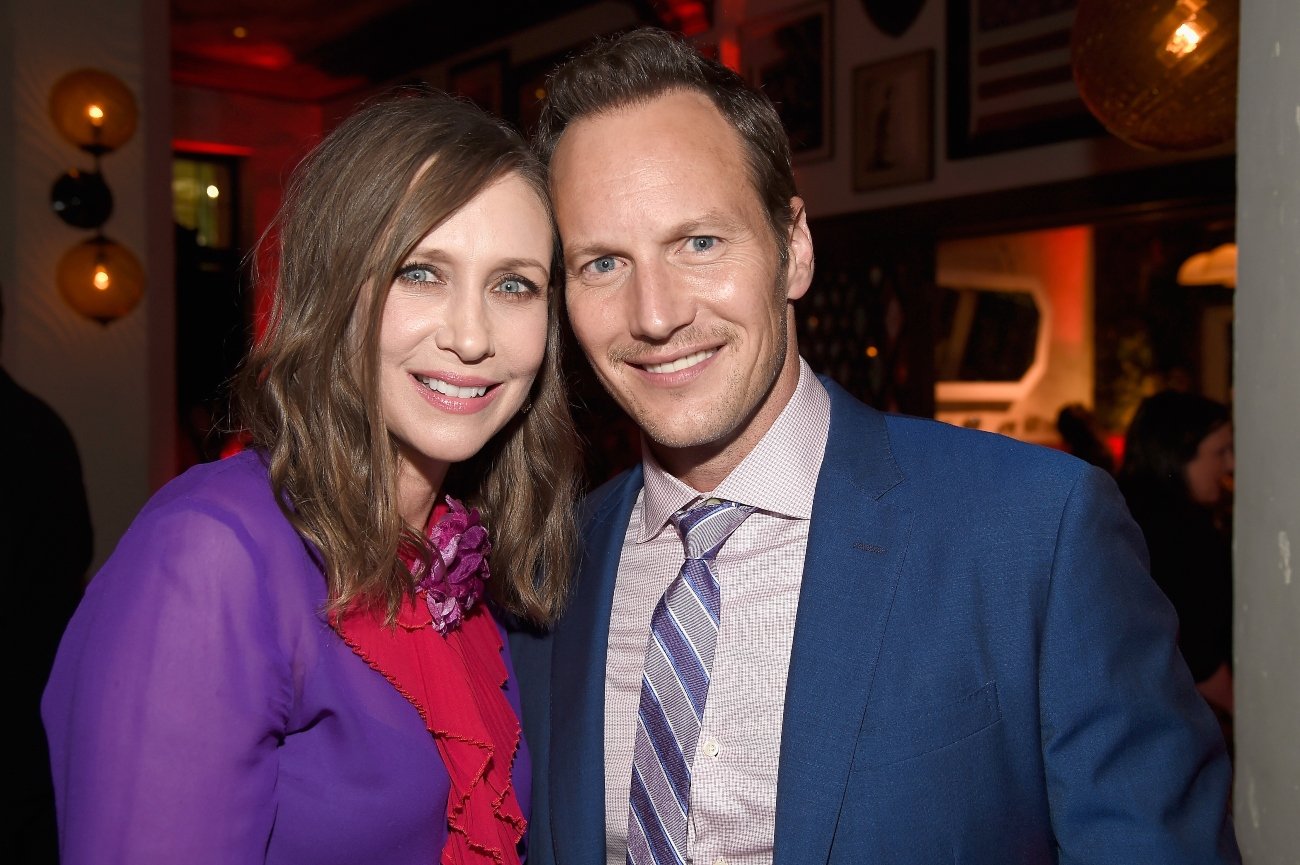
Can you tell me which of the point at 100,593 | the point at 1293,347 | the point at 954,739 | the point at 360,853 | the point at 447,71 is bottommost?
the point at 360,853

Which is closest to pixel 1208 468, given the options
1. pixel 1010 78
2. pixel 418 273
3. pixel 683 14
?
pixel 1010 78

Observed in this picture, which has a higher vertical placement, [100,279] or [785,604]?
[100,279]

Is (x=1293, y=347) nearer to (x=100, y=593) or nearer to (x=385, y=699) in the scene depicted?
(x=385, y=699)

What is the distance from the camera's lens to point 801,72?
5.34 metres

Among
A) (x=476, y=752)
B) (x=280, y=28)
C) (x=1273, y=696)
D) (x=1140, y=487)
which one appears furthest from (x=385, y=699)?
(x=280, y=28)

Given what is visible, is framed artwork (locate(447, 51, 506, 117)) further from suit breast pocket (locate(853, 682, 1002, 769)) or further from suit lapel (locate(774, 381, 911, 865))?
suit breast pocket (locate(853, 682, 1002, 769))

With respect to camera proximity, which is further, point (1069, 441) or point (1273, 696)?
point (1069, 441)

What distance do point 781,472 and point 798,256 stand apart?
403 mm

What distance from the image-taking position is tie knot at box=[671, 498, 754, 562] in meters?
1.57

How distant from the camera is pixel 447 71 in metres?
7.77

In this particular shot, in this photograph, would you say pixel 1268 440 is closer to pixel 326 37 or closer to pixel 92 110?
pixel 92 110

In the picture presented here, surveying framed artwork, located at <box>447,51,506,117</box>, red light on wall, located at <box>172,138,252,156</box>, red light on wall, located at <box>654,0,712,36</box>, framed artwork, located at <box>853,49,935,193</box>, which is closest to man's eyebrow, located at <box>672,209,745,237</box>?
red light on wall, located at <box>654,0,712,36</box>

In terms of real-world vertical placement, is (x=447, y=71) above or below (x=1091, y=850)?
above

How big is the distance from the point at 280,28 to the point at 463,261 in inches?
266
